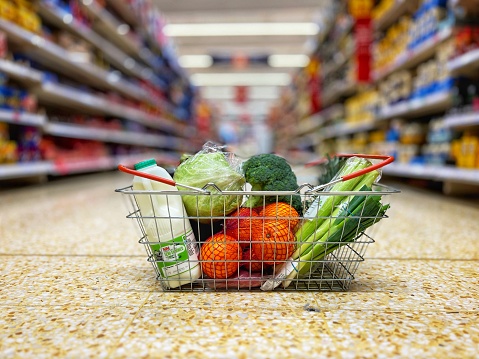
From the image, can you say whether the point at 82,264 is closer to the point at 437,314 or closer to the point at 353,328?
the point at 353,328

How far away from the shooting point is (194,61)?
14.7 m

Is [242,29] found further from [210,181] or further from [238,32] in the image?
[210,181]

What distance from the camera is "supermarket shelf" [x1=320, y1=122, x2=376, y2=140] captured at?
5209 millimetres

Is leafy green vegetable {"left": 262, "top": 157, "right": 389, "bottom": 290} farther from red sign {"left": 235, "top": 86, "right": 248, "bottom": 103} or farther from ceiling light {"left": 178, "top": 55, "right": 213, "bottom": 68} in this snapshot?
red sign {"left": 235, "top": 86, "right": 248, "bottom": 103}

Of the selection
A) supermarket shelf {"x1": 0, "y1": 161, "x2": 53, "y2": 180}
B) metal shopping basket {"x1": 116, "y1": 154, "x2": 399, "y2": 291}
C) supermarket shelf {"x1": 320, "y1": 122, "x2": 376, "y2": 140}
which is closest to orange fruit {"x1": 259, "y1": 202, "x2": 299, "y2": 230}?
metal shopping basket {"x1": 116, "y1": 154, "x2": 399, "y2": 291}

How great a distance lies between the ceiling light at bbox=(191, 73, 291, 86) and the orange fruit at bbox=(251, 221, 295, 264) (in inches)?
667

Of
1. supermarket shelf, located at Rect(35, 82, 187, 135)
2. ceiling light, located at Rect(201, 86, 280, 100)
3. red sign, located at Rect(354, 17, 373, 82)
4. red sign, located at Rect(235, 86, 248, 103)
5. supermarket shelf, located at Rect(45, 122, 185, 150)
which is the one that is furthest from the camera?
ceiling light, located at Rect(201, 86, 280, 100)

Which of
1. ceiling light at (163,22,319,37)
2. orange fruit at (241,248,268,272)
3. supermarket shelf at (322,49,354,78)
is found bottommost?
orange fruit at (241,248,268,272)

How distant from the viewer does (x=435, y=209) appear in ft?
9.06

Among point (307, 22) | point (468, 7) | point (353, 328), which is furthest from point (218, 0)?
point (353, 328)

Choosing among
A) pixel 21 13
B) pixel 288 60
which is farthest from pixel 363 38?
pixel 288 60

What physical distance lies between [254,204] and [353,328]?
1.41 feet

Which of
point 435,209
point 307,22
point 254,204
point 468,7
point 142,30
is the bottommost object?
point 435,209

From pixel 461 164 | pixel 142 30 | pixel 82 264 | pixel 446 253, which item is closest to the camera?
pixel 82 264
